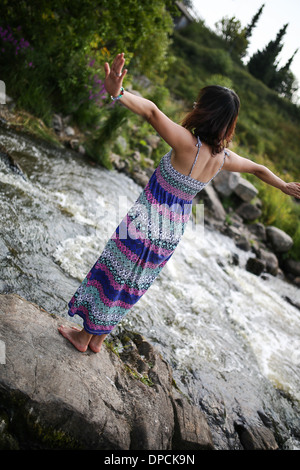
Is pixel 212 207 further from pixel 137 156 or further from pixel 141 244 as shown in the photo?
pixel 141 244

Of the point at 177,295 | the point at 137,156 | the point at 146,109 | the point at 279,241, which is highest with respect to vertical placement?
the point at 146,109

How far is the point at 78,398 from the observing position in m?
1.87

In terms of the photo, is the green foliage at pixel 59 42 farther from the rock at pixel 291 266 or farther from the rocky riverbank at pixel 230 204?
the rock at pixel 291 266

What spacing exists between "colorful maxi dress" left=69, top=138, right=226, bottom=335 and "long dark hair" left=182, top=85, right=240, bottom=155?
264 millimetres

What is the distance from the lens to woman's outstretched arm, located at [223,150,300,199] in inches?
85.6

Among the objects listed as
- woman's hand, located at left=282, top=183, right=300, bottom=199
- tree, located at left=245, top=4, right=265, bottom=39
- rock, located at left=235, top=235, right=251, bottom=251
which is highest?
tree, located at left=245, top=4, right=265, bottom=39

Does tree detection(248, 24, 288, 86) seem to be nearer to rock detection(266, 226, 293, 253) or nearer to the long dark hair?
rock detection(266, 226, 293, 253)

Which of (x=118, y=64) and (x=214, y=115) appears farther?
(x=214, y=115)

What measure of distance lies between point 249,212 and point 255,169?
8.37 m

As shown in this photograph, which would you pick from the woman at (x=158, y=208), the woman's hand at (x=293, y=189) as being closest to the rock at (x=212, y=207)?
the woman's hand at (x=293, y=189)

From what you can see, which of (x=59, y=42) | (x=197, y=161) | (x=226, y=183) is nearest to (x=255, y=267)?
(x=226, y=183)

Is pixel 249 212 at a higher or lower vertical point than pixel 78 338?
higher

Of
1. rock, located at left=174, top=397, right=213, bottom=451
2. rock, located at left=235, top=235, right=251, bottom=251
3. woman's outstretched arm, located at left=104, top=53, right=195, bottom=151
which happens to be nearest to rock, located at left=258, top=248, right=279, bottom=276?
rock, located at left=235, top=235, right=251, bottom=251

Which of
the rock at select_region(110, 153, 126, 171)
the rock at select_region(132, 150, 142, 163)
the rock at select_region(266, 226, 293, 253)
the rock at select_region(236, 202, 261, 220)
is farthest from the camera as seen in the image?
the rock at select_region(236, 202, 261, 220)
